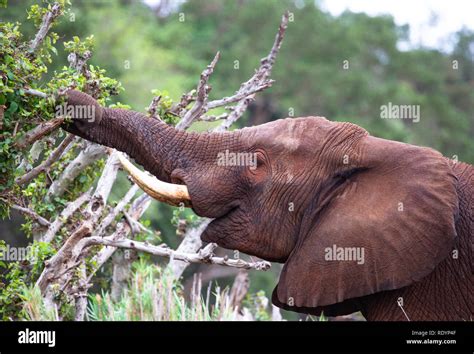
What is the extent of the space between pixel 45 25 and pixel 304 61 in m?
33.9

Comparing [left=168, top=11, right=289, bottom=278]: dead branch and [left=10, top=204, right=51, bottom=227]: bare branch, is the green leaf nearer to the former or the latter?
[left=10, top=204, right=51, bottom=227]: bare branch

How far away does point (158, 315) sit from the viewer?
786 centimetres

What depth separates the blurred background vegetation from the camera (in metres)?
32.7

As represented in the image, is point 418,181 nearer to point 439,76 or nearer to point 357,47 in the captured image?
point 357,47

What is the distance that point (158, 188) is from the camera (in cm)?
672

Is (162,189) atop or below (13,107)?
below

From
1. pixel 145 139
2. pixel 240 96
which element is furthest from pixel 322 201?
pixel 240 96

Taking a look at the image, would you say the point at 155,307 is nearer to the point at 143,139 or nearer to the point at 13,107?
the point at 143,139

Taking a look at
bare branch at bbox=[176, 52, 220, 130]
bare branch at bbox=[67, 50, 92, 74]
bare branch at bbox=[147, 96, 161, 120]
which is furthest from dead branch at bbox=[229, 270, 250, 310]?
bare branch at bbox=[67, 50, 92, 74]

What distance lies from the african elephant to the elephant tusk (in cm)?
7

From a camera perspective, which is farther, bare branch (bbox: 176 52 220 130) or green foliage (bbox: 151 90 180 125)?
green foliage (bbox: 151 90 180 125)

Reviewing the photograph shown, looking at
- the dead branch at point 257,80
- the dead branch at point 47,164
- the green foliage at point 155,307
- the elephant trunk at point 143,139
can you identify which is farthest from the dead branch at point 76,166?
the elephant trunk at point 143,139

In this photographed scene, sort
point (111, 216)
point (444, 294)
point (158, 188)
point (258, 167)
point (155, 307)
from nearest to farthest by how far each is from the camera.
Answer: point (158, 188) < point (444, 294) < point (258, 167) < point (155, 307) < point (111, 216)

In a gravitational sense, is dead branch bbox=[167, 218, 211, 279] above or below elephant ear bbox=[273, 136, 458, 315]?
above
